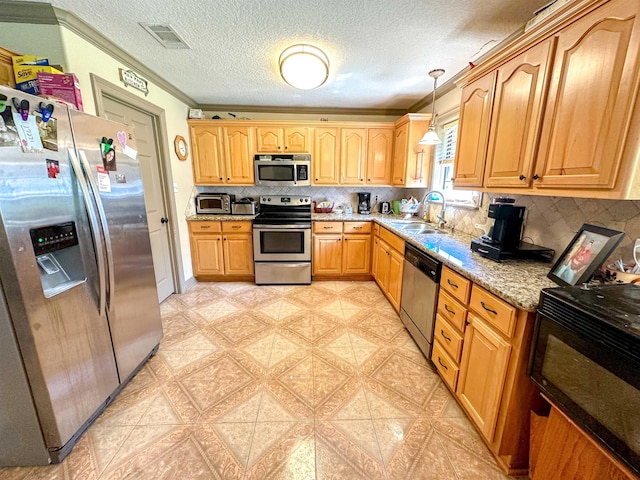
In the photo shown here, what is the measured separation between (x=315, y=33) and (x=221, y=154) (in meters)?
2.17

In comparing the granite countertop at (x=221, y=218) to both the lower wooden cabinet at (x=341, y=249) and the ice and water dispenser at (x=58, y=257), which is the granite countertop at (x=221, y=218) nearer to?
the lower wooden cabinet at (x=341, y=249)

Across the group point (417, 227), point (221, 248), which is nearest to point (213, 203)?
point (221, 248)

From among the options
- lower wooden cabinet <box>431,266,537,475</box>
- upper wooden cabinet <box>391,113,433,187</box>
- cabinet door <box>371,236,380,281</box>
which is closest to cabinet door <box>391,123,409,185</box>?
upper wooden cabinet <box>391,113,433,187</box>

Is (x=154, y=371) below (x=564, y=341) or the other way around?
below

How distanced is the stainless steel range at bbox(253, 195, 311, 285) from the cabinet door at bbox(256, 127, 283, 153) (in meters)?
0.95

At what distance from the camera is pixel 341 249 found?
3.54 metres

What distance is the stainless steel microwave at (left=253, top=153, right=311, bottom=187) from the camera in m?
3.50

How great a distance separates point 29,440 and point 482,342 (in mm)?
2333

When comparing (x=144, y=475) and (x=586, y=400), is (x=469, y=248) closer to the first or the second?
(x=586, y=400)

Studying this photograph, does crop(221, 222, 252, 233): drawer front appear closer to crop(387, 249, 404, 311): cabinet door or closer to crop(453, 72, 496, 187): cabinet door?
crop(387, 249, 404, 311): cabinet door

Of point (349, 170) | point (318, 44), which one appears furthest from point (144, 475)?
point (349, 170)

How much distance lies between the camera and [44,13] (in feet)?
5.17

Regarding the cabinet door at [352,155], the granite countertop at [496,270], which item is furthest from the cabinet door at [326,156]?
the granite countertop at [496,270]

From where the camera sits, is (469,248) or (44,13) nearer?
(44,13)
